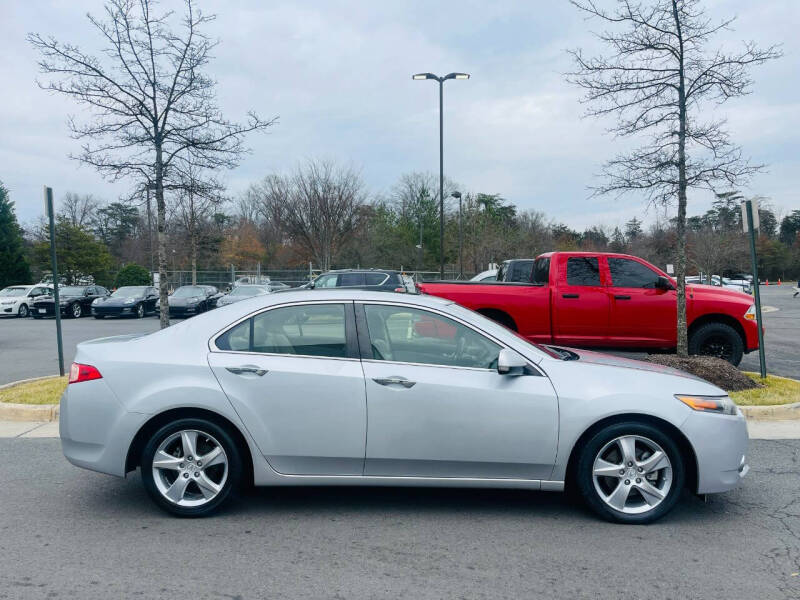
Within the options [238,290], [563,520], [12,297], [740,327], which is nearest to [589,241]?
[238,290]

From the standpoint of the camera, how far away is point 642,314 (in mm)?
10828

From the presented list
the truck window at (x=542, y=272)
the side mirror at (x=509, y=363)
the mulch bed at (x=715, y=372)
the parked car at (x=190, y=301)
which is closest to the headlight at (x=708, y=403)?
the side mirror at (x=509, y=363)

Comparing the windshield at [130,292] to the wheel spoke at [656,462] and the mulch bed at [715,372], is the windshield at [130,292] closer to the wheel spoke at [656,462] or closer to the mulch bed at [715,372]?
the mulch bed at [715,372]

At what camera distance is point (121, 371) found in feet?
14.7

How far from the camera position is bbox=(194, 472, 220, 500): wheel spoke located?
440 centimetres

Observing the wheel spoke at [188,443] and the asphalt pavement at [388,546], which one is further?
the wheel spoke at [188,443]

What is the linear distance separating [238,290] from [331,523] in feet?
71.8

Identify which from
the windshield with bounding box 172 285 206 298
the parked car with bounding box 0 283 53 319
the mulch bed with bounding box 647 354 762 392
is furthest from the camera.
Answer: the parked car with bounding box 0 283 53 319

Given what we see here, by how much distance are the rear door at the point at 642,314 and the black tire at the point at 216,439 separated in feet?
25.8

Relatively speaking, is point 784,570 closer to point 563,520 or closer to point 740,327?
point 563,520

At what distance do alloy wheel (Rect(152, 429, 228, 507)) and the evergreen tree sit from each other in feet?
153

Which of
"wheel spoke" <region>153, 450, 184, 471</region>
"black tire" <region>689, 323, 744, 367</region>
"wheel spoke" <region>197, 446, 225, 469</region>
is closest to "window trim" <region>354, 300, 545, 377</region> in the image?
"wheel spoke" <region>197, 446, 225, 469</region>

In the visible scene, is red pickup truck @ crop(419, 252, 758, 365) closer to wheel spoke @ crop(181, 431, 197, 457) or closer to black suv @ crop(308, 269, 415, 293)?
wheel spoke @ crop(181, 431, 197, 457)

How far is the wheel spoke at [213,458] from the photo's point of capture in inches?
172
